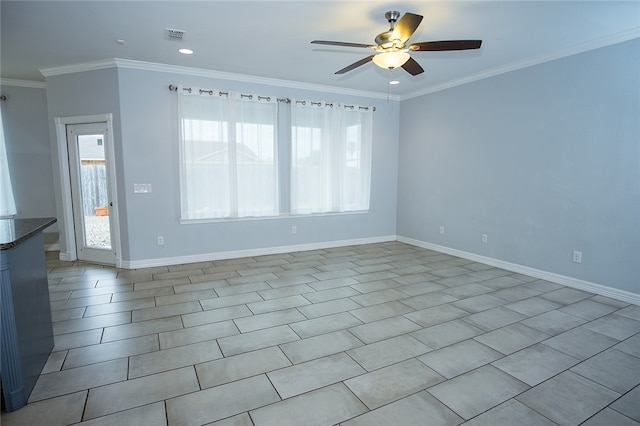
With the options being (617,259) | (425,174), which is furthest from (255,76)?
(617,259)

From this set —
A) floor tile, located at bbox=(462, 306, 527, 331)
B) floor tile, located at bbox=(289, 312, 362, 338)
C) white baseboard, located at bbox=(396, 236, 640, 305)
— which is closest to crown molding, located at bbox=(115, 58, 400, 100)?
white baseboard, located at bbox=(396, 236, 640, 305)

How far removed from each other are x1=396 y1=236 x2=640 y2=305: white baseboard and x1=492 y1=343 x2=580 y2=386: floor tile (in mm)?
1744

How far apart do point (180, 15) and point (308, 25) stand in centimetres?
119

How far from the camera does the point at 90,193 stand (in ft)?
16.0

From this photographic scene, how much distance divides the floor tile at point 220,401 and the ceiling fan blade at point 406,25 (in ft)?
8.85

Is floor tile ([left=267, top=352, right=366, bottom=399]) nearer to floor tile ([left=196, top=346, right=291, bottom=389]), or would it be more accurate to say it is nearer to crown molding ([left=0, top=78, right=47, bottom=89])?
floor tile ([left=196, top=346, right=291, bottom=389])

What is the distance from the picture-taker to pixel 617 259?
363cm

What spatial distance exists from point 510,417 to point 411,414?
57cm

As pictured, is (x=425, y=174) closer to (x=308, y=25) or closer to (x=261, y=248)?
(x=261, y=248)

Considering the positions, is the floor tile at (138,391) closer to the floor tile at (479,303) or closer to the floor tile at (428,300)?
the floor tile at (428,300)

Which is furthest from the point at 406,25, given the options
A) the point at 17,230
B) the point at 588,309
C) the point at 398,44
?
the point at 588,309

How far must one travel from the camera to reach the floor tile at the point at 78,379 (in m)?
2.08

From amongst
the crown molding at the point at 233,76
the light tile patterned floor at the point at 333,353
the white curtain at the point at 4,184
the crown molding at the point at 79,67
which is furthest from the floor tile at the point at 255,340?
the white curtain at the point at 4,184

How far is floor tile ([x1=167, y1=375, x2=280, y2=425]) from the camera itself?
188 centimetres
